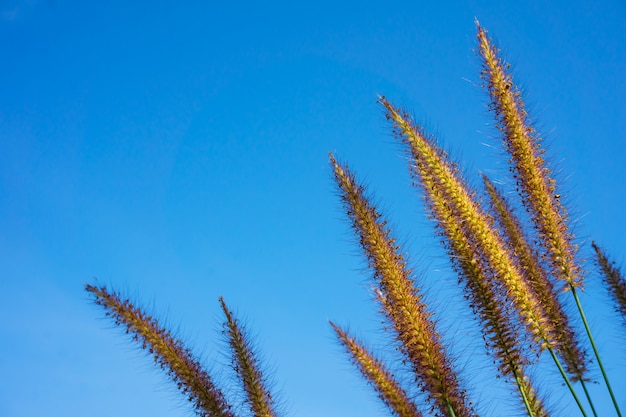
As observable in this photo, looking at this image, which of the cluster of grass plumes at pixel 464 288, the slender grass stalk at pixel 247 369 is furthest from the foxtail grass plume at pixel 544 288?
the slender grass stalk at pixel 247 369

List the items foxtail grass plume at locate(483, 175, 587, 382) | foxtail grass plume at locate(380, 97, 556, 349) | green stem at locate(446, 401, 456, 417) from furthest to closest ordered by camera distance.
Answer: foxtail grass plume at locate(483, 175, 587, 382) < foxtail grass plume at locate(380, 97, 556, 349) < green stem at locate(446, 401, 456, 417)

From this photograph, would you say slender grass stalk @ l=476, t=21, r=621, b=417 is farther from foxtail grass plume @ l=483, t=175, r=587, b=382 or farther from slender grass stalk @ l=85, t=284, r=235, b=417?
slender grass stalk @ l=85, t=284, r=235, b=417

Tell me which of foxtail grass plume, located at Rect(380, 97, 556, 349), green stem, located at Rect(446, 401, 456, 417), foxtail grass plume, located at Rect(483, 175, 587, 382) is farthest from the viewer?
foxtail grass plume, located at Rect(483, 175, 587, 382)

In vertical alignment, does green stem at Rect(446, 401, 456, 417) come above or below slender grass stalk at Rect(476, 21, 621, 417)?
below

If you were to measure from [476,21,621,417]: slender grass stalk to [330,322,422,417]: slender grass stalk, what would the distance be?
1985mm

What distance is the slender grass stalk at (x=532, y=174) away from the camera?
681 cm

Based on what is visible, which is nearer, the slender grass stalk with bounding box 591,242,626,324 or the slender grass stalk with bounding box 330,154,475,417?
the slender grass stalk with bounding box 330,154,475,417

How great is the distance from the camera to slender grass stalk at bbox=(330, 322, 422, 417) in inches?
258

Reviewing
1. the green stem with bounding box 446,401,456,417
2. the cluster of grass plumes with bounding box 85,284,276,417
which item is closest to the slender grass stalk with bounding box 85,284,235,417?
the cluster of grass plumes with bounding box 85,284,276,417

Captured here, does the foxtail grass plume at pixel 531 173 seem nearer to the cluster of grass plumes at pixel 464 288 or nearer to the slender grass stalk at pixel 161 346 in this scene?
the cluster of grass plumes at pixel 464 288

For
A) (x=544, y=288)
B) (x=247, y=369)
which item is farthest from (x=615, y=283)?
(x=247, y=369)

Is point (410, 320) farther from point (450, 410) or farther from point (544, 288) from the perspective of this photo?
point (544, 288)

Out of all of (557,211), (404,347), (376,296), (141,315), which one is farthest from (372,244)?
(141,315)

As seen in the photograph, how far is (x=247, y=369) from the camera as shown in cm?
755
